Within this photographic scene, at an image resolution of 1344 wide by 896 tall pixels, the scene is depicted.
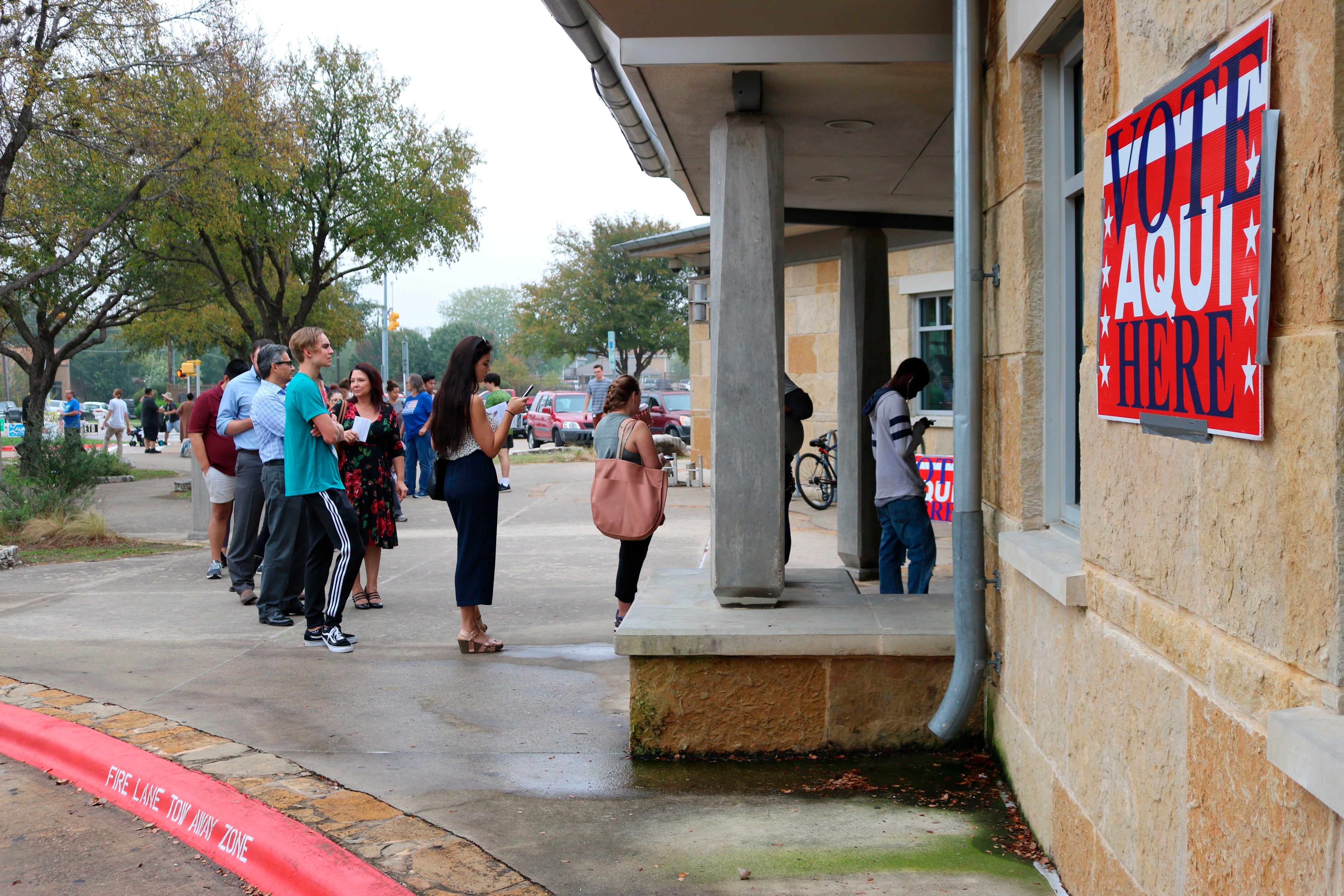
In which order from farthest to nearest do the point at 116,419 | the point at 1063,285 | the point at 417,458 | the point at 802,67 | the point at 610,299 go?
1. the point at 610,299
2. the point at 116,419
3. the point at 417,458
4. the point at 802,67
5. the point at 1063,285

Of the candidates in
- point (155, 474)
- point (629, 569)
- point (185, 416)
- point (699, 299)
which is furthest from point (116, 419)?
point (629, 569)

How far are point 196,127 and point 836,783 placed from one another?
1348 centimetres

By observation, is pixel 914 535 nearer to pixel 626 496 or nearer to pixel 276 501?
pixel 626 496

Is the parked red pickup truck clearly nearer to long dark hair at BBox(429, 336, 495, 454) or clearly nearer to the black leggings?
the black leggings

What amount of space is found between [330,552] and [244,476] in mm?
1621

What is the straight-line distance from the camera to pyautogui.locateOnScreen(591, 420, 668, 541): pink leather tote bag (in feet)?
21.0

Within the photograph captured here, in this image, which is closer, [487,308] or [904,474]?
→ [904,474]

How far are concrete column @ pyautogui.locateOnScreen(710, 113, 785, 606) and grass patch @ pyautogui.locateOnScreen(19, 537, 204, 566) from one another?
7.67 metres

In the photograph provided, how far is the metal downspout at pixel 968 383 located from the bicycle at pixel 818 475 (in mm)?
9279

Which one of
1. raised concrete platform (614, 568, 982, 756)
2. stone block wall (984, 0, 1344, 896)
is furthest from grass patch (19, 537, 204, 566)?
stone block wall (984, 0, 1344, 896)

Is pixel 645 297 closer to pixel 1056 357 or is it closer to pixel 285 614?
pixel 285 614

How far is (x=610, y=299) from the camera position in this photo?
1843 inches

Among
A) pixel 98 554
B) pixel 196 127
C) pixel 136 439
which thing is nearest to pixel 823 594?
pixel 98 554

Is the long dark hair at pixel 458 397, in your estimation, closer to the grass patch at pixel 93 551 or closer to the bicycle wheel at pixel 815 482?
the grass patch at pixel 93 551
